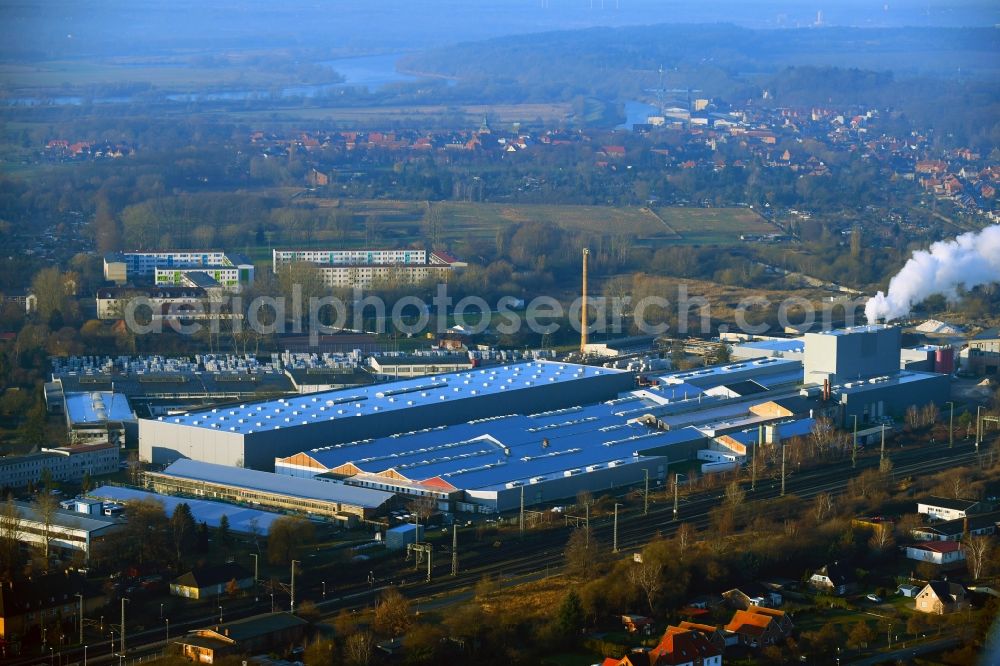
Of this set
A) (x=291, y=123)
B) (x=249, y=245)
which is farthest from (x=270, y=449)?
(x=291, y=123)

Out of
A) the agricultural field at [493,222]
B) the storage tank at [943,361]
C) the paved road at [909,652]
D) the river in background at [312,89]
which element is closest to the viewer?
the paved road at [909,652]

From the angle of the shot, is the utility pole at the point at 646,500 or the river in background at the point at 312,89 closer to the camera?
the utility pole at the point at 646,500

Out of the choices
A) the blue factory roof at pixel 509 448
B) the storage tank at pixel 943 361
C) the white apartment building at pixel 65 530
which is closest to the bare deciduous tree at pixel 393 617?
the white apartment building at pixel 65 530

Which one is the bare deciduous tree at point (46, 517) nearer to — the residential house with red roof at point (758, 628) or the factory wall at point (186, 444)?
the factory wall at point (186, 444)

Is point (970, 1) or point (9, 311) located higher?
point (970, 1)

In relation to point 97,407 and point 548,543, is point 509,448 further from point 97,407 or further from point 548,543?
point 97,407

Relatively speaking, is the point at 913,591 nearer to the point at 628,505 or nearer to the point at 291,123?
the point at 628,505
